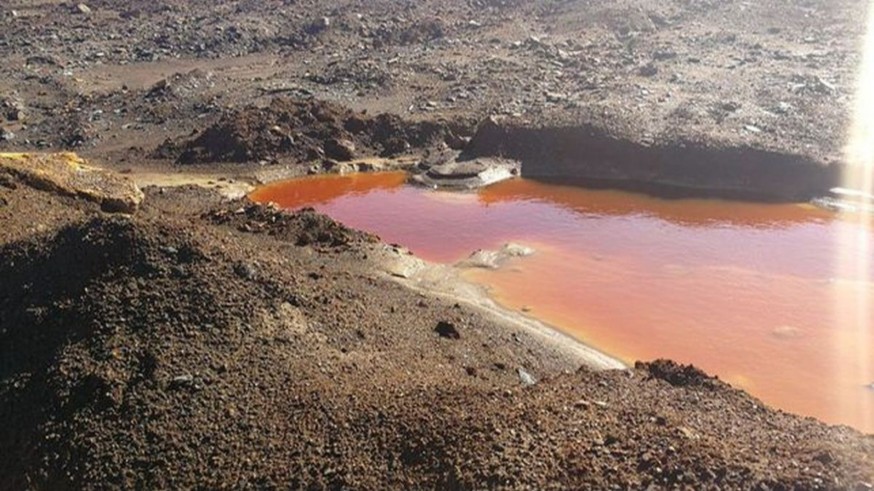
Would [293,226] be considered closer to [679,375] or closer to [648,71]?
[679,375]

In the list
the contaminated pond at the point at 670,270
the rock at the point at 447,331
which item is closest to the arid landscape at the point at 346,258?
the rock at the point at 447,331

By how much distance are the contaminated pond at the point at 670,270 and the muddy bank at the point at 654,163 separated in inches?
22.7

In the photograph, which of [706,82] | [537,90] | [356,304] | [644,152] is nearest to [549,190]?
[644,152]

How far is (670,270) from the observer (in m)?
12.9

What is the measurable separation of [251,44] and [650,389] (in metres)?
23.6

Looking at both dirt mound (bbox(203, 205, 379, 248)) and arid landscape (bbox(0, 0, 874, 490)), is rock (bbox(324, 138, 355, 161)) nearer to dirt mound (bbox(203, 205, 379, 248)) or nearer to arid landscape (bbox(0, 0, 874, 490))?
arid landscape (bbox(0, 0, 874, 490))

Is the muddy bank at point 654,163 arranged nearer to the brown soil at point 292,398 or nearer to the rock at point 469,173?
the rock at point 469,173

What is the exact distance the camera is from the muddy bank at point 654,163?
15859 mm

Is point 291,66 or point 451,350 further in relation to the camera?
point 291,66

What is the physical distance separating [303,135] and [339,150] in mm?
970

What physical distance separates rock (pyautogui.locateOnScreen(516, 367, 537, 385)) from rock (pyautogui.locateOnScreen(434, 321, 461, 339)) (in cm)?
90

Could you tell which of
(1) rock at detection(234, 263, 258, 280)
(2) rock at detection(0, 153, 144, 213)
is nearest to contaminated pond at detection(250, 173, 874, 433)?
(2) rock at detection(0, 153, 144, 213)

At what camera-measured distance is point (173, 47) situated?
27406 millimetres

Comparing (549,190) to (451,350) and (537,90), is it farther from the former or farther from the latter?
(451,350)
